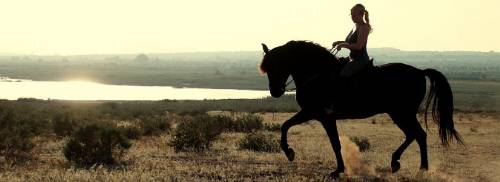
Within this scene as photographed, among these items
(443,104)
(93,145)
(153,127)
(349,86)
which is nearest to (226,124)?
(153,127)

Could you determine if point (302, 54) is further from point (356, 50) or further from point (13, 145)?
point (13, 145)

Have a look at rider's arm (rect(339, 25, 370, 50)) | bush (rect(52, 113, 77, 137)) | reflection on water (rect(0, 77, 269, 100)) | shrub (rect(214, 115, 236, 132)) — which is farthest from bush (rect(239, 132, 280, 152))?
reflection on water (rect(0, 77, 269, 100))

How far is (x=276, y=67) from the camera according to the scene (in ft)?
32.4

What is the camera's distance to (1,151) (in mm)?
14734

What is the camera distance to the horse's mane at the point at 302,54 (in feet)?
32.6

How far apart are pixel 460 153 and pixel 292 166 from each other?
6.95 meters

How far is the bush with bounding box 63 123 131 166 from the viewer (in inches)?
498

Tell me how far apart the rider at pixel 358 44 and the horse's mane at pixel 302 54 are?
0.28 metres

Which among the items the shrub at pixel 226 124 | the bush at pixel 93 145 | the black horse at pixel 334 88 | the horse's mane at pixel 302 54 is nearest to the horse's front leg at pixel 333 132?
the black horse at pixel 334 88

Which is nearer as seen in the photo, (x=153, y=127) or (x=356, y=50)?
(x=356, y=50)

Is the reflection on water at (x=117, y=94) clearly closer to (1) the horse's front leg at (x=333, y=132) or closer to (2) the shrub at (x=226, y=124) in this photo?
(2) the shrub at (x=226, y=124)

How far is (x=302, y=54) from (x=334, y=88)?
30.4 inches

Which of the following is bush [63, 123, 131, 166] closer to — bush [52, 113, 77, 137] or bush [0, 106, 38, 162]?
bush [0, 106, 38, 162]

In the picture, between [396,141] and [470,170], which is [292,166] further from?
[396,141]
